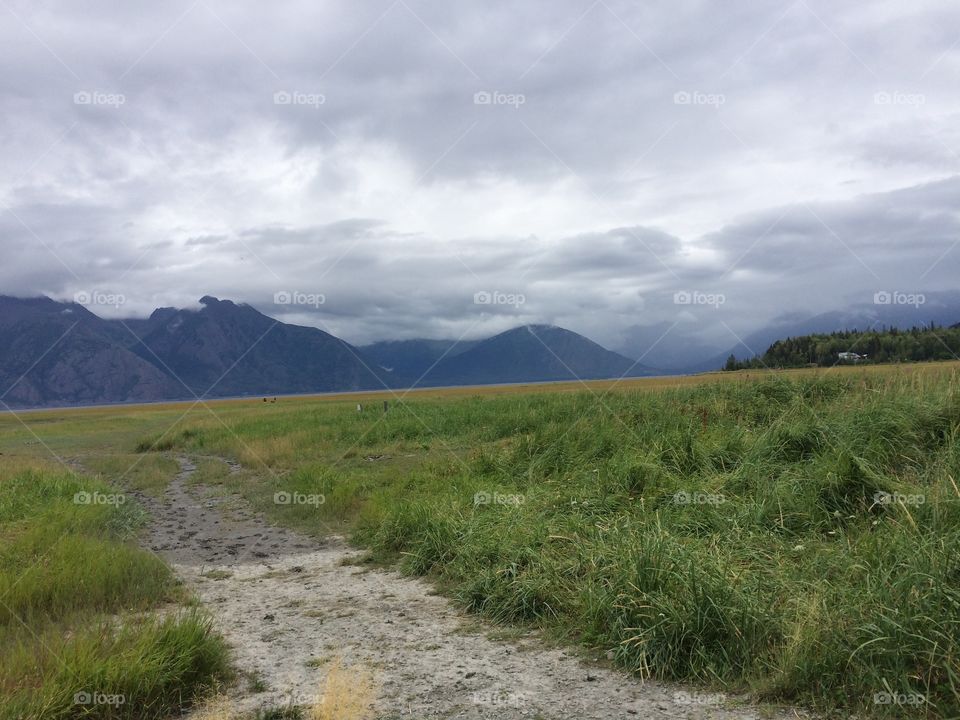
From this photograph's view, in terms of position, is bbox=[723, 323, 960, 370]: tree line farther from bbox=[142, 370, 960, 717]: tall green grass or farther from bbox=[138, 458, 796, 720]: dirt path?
bbox=[138, 458, 796, 720]: dirt path

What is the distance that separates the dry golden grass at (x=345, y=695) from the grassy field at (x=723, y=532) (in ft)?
6.73

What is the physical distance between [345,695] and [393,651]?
1180 millimetres

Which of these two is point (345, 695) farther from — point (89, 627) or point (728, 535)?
point (728, 535)

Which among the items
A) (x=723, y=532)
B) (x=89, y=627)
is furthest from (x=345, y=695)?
(x=723, y=532)

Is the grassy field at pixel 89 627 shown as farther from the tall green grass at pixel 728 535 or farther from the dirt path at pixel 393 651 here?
the tall green grass at pixel 728 535

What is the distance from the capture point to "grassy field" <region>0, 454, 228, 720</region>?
16.2 ft

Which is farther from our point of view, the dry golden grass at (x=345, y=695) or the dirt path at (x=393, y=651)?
the dirt path at (x=393, y=651)

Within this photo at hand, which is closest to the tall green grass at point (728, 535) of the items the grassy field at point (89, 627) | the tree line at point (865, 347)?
the grassy field at point (89, 627)

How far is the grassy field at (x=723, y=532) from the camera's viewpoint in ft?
16.8

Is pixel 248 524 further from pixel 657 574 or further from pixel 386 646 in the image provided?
pixel 657 574

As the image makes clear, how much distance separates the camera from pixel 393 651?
652 cm

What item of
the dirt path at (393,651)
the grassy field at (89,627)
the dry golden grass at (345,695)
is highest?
the grassy field at (89,627)

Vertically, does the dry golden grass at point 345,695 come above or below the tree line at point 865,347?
below

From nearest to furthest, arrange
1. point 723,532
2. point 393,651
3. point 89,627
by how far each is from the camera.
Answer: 1. point 89,627
2. point 393,651
3. point 723,532
